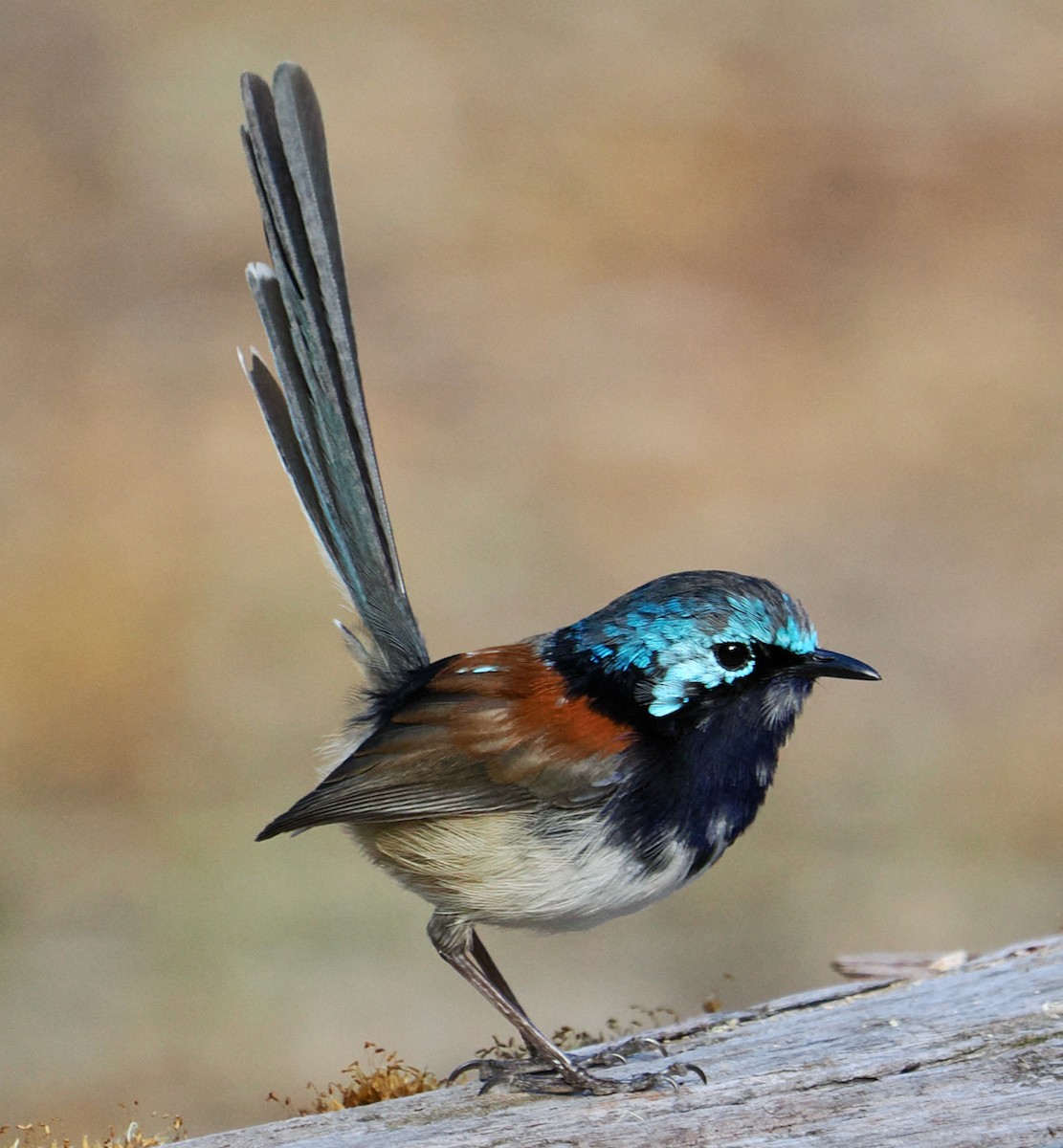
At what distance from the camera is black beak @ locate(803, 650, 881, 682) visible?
3.76 metres

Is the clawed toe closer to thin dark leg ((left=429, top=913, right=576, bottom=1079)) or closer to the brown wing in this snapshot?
thin dark leg ((left=429, top=913, right=576, bottom=1079))

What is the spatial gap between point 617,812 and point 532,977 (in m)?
4.06

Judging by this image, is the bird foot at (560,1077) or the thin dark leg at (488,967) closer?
Answer: the bird foot at (560,1077)

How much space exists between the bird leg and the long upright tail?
2.62ft

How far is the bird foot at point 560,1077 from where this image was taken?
12.3 feet

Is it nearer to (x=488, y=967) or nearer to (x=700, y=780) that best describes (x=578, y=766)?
(x=700, y=780)

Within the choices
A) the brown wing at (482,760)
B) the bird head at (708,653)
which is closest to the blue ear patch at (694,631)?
the bird head at (708,653)

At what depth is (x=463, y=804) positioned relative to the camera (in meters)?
3.80


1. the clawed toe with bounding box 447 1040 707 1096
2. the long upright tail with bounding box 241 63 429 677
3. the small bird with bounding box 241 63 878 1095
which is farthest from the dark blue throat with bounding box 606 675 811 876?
the long upright tail with bounding box 241 63 429 677

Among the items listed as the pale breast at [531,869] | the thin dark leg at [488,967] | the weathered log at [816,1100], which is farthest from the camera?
the thin dark leg at [488,967]

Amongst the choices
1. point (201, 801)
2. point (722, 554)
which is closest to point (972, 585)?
point (722, 554)

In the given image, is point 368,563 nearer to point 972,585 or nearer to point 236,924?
point 236,924

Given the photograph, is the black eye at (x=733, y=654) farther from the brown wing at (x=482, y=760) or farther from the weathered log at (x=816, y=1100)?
the weathered log at (x=816, y=1100)

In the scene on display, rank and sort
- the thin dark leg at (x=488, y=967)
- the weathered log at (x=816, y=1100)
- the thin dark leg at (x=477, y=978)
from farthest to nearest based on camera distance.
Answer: the thin dark leg at (x=488, y=967)
the thin dark leg at (x=477, y=978)
the weathered log at (x=816, y=1100)
